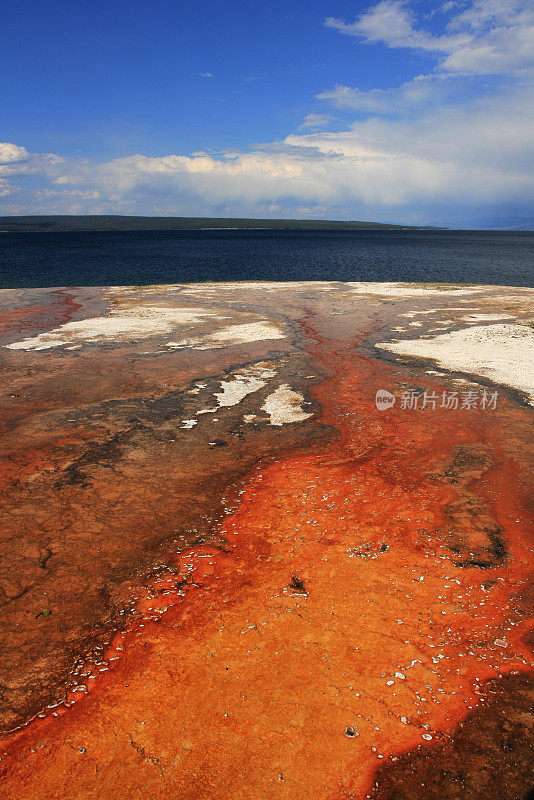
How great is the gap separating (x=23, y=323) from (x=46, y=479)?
14.8 meters

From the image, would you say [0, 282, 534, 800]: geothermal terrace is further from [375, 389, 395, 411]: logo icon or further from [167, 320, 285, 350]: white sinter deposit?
[167, 320, 285, 350]: white sinter deposit

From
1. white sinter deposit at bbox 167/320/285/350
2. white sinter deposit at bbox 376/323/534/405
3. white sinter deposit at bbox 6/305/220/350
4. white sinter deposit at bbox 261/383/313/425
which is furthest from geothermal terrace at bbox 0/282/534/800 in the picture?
white sinter deposit at bbox 6/305/220/350

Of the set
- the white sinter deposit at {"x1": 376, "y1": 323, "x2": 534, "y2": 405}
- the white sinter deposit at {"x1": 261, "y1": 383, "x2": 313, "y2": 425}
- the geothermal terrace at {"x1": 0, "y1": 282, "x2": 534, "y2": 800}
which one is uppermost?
the white sinter deposit at {"x1": 376, "y1": 323, "x2": 534, "y2": 405}

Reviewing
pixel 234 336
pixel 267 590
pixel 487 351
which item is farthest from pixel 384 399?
pixel 234 336

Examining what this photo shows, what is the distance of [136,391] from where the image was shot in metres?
11.9

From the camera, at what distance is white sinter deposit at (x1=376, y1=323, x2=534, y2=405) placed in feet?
41.5

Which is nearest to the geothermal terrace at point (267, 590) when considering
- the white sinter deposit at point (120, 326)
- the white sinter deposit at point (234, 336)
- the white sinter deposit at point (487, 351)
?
the white sinter deposit at point (487, 351)

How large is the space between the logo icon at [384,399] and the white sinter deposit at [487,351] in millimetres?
2992

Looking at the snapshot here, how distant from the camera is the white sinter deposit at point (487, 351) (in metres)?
12.6

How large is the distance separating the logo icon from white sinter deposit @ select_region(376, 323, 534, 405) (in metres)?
2.99
